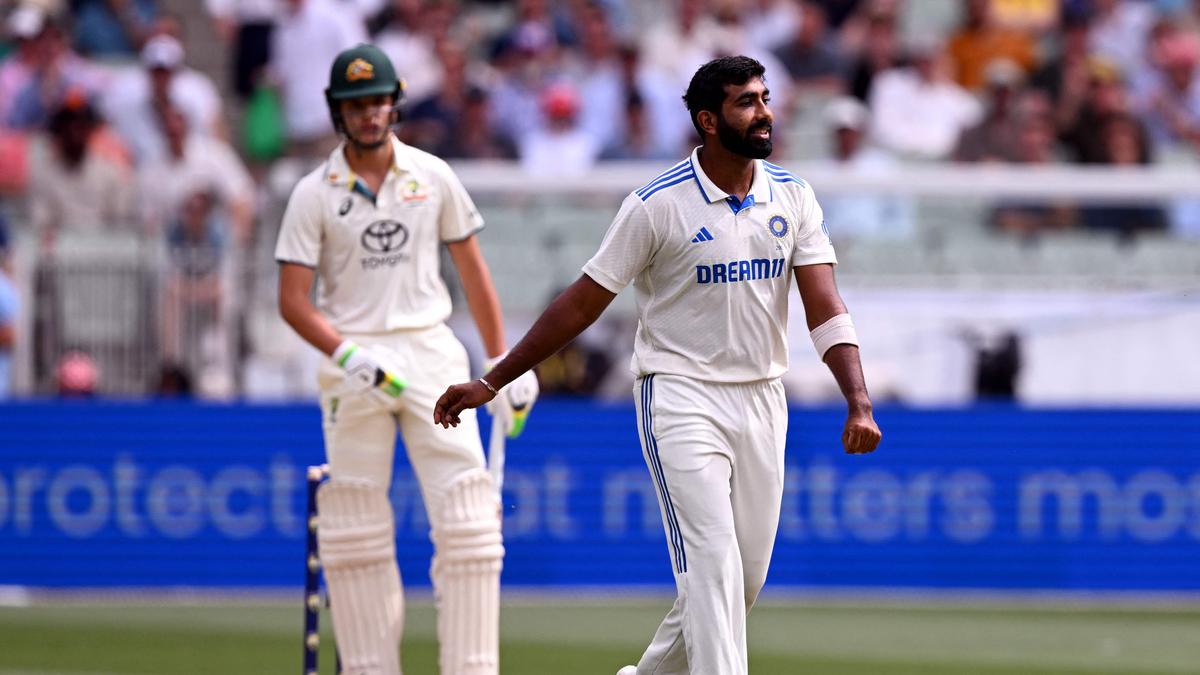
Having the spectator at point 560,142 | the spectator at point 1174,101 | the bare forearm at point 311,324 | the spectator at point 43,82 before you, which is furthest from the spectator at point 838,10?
the bare forearm at point 311,324

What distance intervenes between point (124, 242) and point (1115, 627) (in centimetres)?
671

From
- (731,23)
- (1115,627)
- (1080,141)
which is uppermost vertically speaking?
(731,23)

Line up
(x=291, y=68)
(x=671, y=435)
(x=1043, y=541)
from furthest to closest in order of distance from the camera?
1. (x=291, y=68)
2. (x=1043, y=541)
3. (x=671, y=435)

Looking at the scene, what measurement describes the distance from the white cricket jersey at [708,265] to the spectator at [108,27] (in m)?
11.5

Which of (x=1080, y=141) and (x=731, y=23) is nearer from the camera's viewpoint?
(x=1080, y=141)

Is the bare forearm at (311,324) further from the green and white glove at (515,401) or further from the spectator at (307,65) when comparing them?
the spectator at (307,65)

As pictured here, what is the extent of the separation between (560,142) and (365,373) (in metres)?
8.26

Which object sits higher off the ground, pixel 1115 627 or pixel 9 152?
pixel 9 152

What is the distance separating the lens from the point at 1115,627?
A: 11.5 m

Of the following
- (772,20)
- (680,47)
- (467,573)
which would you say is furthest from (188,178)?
(467,573)

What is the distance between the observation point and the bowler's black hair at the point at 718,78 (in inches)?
253

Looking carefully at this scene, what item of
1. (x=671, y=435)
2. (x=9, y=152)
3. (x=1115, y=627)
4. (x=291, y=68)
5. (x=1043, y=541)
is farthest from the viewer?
(x=291, y=68)

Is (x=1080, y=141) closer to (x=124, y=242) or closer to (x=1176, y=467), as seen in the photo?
(x=1176, y=467)

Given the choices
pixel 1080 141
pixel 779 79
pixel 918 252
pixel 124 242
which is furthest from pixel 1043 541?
pixel 124 242
